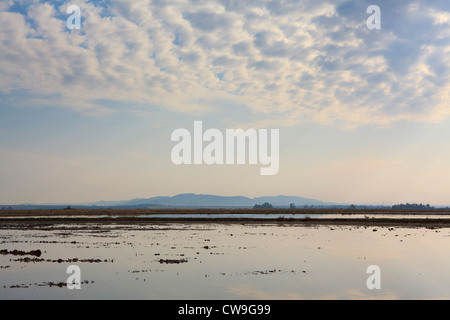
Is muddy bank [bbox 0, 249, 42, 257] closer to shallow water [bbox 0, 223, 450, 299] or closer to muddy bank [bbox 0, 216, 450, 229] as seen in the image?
shallow water [bbox 0, 223, 450, 299]

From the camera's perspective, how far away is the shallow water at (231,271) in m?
17.4

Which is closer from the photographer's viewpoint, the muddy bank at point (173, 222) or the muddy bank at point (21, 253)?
the muddy bank at point (21, 253)

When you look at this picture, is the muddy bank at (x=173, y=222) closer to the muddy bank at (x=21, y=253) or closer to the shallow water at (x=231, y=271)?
the shallow water at (x=231, y=271)

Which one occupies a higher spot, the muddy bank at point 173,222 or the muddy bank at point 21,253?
the muddy bank at point 21,253

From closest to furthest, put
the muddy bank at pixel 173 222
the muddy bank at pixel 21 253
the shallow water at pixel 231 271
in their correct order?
the shallow water at pixel 231 271 → the muddy bank at pixel 21 253 → the muddy bank at pixel 173 222

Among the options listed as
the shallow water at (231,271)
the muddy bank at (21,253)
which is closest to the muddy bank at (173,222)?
the shallow water at (231,271)

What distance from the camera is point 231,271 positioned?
73.3ft

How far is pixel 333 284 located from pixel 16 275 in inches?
680

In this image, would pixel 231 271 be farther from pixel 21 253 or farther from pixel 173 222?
pixel 173 222

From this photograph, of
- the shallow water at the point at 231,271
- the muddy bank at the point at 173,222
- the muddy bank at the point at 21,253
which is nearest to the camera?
the shallow water at the point at 231,271

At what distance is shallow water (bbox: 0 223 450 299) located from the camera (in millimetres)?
17406

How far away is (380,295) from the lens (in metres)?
17.1

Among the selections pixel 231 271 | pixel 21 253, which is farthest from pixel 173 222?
pixel 231 271

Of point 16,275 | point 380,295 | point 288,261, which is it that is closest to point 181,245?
point 288,261
